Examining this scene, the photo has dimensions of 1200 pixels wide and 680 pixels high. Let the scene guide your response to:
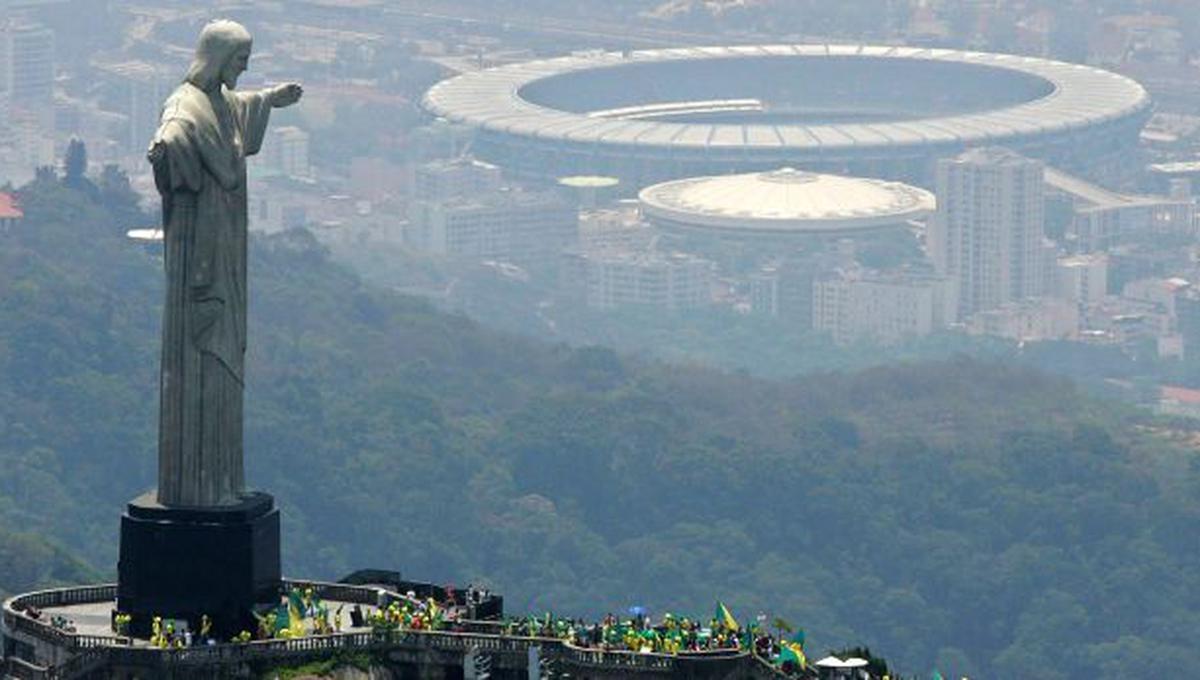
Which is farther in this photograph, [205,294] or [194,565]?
[205,294]

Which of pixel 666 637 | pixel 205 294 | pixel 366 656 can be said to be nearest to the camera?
pixel 366 656

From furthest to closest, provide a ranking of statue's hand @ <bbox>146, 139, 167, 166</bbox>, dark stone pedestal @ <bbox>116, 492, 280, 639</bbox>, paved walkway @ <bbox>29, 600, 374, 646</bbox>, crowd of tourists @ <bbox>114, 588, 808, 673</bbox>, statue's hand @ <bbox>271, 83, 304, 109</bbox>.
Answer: statue's hand @ <bbox>271, 83, 304, 109</bbox> < statue's hand @ <bbox>146, 139, 167, 166</bbox> < dark stone pedestal @ <bbox>116, 492, 280, 639</bbox> < paved walkway @ <bbox>29, 600, 374, 646</bbox> < crowd of tourists @ <bbox>114, 588, 808, 673</bbox>

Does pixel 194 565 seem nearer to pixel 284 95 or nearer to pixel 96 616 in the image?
pixel 96 616

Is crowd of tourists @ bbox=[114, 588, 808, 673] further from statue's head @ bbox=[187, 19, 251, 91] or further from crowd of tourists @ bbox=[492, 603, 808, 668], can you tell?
statue's head @ bbox=[187, 19, 251, 91]

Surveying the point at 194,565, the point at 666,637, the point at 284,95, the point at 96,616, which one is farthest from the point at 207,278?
the point at 666,637

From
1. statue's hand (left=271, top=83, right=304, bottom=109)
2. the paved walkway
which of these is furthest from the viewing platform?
statue's hand (left=271, top=83, right=304, bottom=109)

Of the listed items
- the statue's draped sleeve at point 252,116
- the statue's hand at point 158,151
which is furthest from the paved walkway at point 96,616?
the statue's draped sleeve at point 252,116

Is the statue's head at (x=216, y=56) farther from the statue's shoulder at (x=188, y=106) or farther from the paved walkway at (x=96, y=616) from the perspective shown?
the paved walkway at (x=96, y=616)
